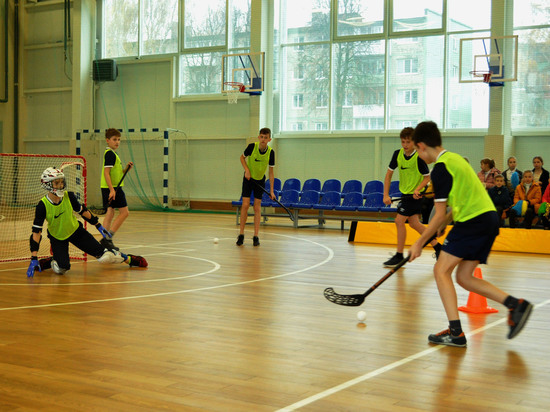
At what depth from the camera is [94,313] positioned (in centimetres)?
523

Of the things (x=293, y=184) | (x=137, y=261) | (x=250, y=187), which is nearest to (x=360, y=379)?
(x=137, y=261)

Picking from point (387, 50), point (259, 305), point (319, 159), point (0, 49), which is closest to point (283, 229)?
point (319, 159)

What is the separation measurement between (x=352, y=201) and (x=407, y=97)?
12.3 feet

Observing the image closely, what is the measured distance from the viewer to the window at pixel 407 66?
16703 mm

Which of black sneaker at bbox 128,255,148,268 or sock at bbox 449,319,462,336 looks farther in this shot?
black sneaker at bbox 128,255,148,268

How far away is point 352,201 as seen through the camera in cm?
1470

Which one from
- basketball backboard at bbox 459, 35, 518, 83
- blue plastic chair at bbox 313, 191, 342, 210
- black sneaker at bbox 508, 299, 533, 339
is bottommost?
black sneaker at bbox 508, 299, 533, 339

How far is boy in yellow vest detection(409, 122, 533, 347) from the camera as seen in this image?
4.21 metres

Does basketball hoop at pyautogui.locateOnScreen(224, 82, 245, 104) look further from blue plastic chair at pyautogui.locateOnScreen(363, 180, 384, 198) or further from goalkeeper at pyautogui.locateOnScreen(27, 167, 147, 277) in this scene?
goalkeeper at pyautogui.locateOnScreen(27, 167, 147, 277)

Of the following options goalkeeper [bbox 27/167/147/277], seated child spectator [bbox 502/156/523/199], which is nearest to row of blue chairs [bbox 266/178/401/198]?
seated child spectator [bbox 502/156/523/199]

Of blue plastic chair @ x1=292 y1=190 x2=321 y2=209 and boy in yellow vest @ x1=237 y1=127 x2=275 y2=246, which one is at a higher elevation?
boy in yellow vest @ x1=237 y1=127 x2=275 y2=246

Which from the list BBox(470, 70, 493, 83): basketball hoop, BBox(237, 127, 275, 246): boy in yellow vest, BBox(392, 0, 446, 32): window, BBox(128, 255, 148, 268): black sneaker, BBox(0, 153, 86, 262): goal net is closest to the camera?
BBox(128, 255, 148, 268): black sneaker

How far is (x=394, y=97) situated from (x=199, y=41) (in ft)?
20.7

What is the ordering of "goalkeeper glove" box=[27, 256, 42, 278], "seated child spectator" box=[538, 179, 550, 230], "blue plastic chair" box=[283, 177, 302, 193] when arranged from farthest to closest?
"blue plastic chair" box=[283, 177, 302, 193] < "seated child spectator" box=[538, 179, 550, 230] < "goalkeeper glove" box=[27, 256, 42, 278]
